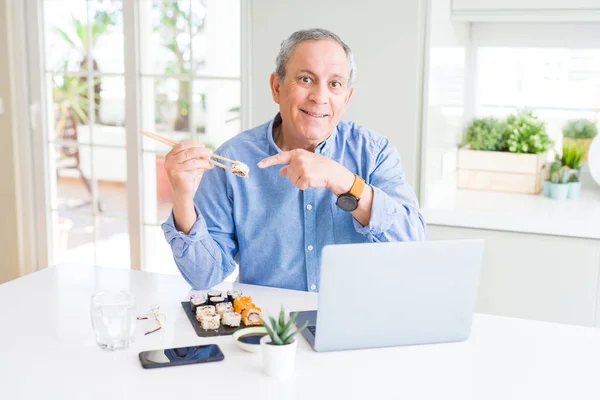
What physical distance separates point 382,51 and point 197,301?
1.76 metres

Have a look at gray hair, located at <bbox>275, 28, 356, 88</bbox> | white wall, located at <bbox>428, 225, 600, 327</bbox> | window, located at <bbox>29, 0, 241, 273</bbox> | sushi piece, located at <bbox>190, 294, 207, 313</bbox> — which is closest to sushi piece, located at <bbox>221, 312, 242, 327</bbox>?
sushi piece, located at <bbox>190, 294, 207, 313</bbox>

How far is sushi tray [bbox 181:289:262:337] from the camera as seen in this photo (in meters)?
1.66

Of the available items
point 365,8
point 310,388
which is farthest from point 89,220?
point 310,388

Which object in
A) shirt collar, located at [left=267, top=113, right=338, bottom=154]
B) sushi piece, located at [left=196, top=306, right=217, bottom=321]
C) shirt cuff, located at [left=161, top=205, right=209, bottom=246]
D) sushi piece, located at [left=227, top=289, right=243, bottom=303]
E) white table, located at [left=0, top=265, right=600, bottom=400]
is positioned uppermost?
shirt collar, located at [left=267, top=113, right=338, bottom=154]

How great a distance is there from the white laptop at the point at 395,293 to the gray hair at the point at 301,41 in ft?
2.57

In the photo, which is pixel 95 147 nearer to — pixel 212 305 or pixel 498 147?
pixel 498 147

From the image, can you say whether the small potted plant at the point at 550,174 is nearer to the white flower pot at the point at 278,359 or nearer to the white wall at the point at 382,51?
the white wall at the point at 382,51

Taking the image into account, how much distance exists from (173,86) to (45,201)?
100 centimetres

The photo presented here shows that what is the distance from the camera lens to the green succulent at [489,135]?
3496 millimetres

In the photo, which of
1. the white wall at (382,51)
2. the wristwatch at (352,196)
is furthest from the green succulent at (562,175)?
the wristwatch at (352,196)

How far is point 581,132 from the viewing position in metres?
3.46

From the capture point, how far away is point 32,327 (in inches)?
66.3

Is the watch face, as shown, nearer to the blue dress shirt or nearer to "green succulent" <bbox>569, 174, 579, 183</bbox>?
the blue dress shirt

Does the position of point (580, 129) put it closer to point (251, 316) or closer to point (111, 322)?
point (251, 316)
